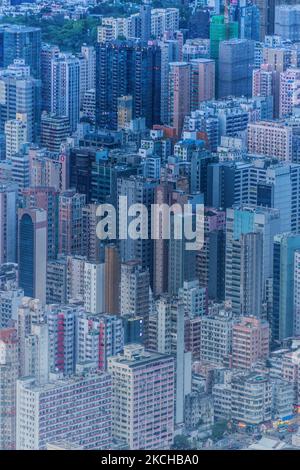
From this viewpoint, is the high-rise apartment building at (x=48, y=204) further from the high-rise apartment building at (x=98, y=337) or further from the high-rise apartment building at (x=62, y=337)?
the high-rise apartment building at (x=98, y=337)

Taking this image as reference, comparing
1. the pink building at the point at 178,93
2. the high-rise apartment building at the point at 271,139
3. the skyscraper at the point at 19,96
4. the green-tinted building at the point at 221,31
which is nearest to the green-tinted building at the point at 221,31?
the green-tinted building at the point at 221,31

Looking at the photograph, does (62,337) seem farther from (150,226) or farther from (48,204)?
(48,204)

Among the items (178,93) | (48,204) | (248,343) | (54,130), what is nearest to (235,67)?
(178,93)

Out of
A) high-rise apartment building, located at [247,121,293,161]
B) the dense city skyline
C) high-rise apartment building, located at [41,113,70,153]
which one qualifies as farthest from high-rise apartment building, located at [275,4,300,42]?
high-rise apartment building, located at [247,121,293,161]

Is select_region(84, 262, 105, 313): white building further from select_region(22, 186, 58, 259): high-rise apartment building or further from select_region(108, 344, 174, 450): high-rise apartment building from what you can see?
select_region(108, 344, 174, 450): high-rise apartment building
